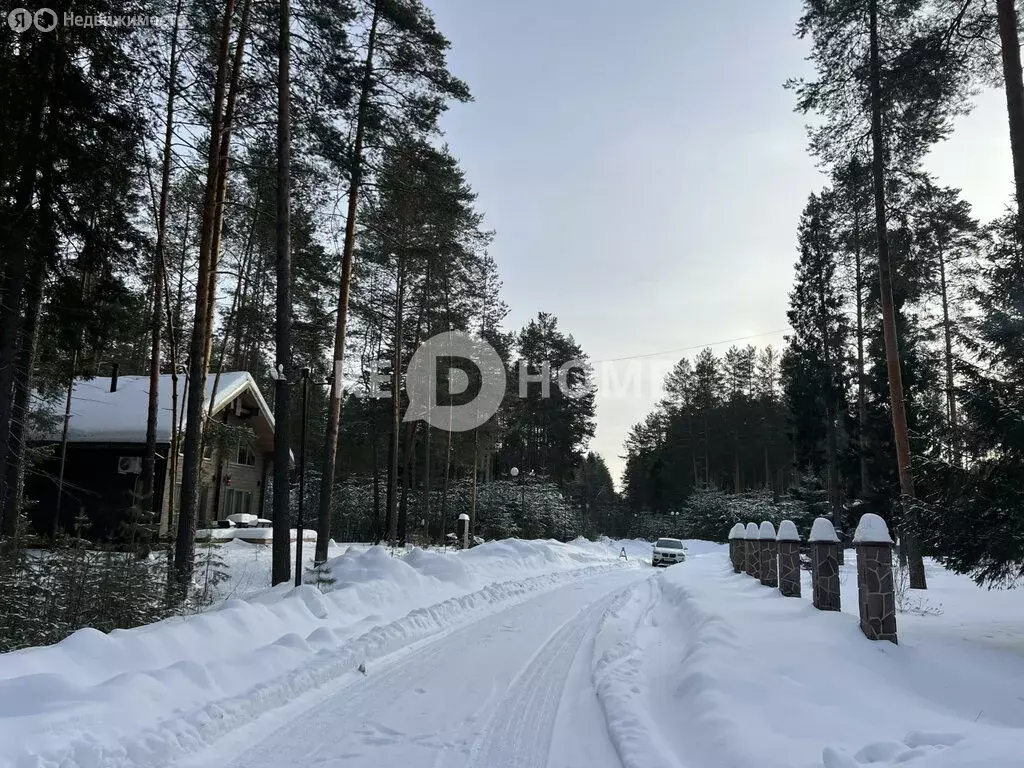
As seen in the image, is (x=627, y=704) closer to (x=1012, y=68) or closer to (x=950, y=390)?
(x=950, y=390)

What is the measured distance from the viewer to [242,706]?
5.31 m

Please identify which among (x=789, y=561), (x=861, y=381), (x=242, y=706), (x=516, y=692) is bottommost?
(x=516, y=692)

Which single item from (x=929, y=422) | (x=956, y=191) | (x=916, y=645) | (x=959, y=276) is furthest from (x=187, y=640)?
(x=959, y=276)

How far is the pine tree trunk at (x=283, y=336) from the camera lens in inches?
442

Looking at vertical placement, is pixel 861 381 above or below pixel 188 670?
above

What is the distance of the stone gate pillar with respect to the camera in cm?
1016

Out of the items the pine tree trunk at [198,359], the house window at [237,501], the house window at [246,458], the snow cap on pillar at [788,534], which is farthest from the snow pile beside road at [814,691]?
the house window at [246,458]

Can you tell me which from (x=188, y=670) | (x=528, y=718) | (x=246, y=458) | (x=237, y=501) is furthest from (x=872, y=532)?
(x=246, y=458)

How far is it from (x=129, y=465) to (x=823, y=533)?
19279 millimetres

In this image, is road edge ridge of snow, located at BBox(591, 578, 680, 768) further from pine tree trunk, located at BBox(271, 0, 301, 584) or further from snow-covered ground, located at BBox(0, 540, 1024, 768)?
pine tree trunk, located at BBox(271, 0, 301, 584)

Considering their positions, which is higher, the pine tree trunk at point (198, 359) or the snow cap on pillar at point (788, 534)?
the pine tree trunk at point (198, 359)

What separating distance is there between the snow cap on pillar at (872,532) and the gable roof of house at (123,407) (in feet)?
56.8

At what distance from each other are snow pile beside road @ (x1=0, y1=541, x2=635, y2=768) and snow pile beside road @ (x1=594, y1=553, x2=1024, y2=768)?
2.81m

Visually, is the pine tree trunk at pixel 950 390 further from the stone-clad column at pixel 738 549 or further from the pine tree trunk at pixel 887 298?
the stone-clad column at pixel 738 549
